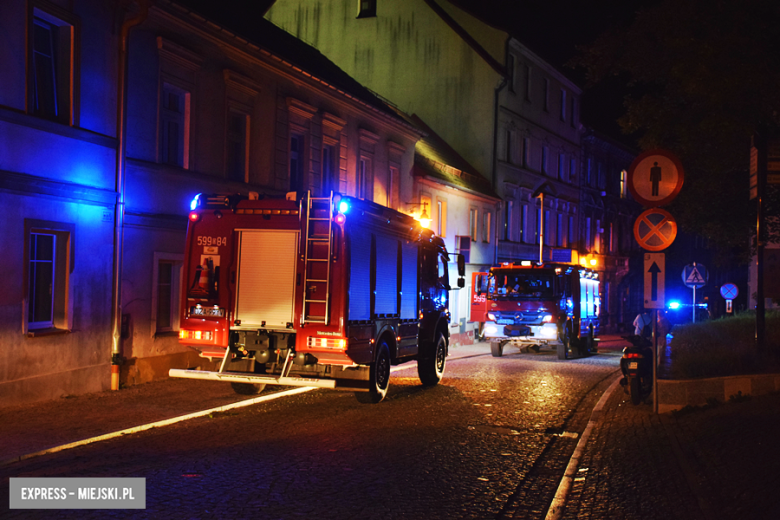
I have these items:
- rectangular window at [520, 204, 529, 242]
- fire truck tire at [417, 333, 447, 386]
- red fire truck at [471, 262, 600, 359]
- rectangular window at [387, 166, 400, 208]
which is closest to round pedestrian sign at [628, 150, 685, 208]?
fire truck tire at [417, 333, 447, 386]

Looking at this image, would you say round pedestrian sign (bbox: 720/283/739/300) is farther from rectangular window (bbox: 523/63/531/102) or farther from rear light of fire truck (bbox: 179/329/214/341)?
rear light of fire truck (bbox: 179/329/214/341)

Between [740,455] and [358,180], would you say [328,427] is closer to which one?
[740,455]

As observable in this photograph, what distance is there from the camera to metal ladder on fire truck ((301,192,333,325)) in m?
11.1

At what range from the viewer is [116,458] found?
7.75 metres

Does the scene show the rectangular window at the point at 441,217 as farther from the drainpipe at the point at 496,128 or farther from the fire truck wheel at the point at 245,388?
the fire truck wheel at the point at 245,388

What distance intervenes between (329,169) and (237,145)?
15.5 feet

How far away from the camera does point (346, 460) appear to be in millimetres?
7891

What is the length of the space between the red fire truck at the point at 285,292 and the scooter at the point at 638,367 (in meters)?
3.94

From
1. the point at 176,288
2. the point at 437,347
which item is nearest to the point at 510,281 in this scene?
the point at 437,347

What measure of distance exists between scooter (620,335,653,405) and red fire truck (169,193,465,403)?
394 centimetres

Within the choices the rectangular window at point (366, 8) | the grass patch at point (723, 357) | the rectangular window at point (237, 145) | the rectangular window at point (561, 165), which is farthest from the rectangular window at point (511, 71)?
the grass patch at point (723, 357)

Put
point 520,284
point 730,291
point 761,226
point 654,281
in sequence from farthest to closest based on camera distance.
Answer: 1. point 730,291
2. point 520,284
3. point 761,226
4. point 654,281

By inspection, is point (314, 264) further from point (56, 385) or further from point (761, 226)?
point (761, 226)

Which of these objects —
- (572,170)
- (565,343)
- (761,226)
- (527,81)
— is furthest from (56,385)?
(572,170)
